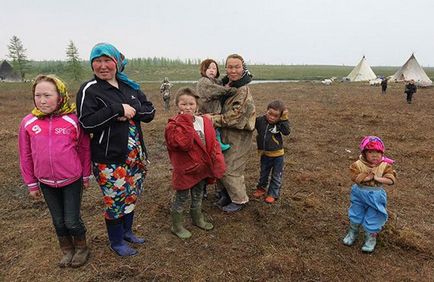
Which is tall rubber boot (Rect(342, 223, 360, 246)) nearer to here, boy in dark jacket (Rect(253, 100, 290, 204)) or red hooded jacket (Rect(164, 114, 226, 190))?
boy in dark jacket (Rect(253, 100, 290, 204))

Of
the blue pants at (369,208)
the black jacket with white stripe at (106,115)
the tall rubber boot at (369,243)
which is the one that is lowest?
the tall rubber boot at (369,243)

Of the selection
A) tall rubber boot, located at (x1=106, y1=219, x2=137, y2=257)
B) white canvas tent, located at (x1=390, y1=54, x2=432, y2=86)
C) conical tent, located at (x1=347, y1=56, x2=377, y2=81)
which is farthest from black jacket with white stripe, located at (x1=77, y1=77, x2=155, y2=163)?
conical tent, located at (x1=347, y1=56, x2=377, y2=81)

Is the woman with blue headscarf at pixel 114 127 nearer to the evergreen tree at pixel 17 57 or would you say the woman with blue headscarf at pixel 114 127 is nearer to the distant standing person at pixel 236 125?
the distant standing person at pixel 236 125

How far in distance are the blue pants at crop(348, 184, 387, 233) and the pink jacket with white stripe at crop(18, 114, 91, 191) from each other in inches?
109

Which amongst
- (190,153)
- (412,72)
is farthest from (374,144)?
(412,72)

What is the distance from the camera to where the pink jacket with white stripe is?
2.64 metres

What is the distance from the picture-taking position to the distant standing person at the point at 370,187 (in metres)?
3.15

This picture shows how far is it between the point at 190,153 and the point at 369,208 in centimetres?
195

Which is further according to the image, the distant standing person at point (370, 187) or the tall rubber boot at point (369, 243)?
the tall rubber boot at point (369, 243)

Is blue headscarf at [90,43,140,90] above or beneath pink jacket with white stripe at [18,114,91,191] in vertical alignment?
above

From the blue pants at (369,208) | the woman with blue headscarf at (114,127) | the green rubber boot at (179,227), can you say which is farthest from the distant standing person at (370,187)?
the woman with blue headscarf at (114,127)

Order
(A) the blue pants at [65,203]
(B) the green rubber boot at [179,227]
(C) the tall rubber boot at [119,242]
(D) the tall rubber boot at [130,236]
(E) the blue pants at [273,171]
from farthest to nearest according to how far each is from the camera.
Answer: (E) the blue pants at [273,171], (B) the green rubber boot at [179,227], (D) the tall rubber boot at [130,236], (C) the tall rubber boot at [119,242], (A) the blue pants at [65,203]

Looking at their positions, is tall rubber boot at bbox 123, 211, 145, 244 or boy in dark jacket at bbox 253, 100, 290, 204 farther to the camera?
boy in dark jacket at bbox 253, 100, 290, 204

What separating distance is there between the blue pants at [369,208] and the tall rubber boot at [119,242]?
2.39 metres
